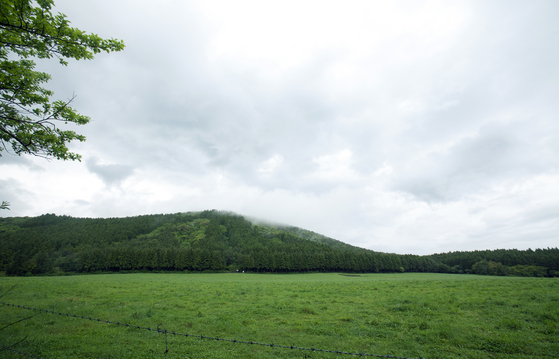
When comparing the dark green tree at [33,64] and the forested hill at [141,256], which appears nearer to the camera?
the dark green tree at [33,64]

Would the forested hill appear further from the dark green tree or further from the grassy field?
the dark green tree

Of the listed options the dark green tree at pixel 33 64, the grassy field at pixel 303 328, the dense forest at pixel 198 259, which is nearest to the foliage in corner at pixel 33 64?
the dark green tree at pixel 33 64

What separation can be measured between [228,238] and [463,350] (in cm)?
17198

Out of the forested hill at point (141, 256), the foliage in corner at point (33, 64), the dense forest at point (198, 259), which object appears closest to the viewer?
the foliage in corner at point (33, 64)

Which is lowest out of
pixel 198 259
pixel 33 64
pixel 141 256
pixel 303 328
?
pixel 198 259

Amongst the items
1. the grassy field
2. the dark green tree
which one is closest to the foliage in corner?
the dark green tree

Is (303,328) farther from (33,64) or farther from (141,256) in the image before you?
(141,256)

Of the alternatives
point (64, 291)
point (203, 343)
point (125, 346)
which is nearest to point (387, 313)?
point (203, 343)

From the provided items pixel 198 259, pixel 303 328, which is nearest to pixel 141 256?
pixel 198 259

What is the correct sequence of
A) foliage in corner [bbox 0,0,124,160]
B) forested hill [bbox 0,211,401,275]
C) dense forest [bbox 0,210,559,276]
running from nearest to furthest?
foliage in corner [bbox 0,0,124,160]
forested hill [bbox 0,211,401,275]
dense forest [bbox 0,210,559,276]

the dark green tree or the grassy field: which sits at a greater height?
the dark green tree

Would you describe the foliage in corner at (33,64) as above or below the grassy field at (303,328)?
above

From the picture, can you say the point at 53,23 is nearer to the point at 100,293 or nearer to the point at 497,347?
the point at 497,347

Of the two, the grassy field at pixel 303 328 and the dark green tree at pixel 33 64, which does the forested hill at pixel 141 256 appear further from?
the dark green tree at pixel 33 64
